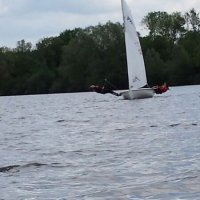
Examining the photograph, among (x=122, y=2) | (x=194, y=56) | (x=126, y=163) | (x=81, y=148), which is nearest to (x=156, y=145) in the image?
(x=81, y=148)

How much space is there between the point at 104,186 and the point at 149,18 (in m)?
136

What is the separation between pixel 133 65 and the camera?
60156 mm

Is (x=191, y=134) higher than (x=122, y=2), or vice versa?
(x=122, y=2)

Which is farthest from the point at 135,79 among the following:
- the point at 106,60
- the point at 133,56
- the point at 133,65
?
the point at 106,60

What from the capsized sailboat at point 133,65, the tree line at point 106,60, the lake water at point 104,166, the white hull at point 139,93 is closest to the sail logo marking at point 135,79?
the capsized sailboat at point 133,65

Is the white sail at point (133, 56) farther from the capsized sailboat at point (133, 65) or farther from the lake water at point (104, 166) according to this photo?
the lake water at point (104, 166)

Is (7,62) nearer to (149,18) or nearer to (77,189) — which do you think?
(149,18)

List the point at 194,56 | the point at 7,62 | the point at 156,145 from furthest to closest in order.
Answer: the point at 7,62
the point at 194,56
the point at 156,145

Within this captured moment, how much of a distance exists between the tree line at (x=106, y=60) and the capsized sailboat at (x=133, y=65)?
50.5m

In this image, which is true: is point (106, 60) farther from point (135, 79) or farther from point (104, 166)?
point (104, 166)

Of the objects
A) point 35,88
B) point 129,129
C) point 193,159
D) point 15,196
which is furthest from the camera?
point 35,88

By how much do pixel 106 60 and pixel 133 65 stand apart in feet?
217

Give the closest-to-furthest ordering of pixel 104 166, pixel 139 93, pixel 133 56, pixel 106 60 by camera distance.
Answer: pixel 104 166 → pixel 139 93 → pixel 133 56 → pixel 106 60

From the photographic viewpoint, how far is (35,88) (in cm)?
14325
